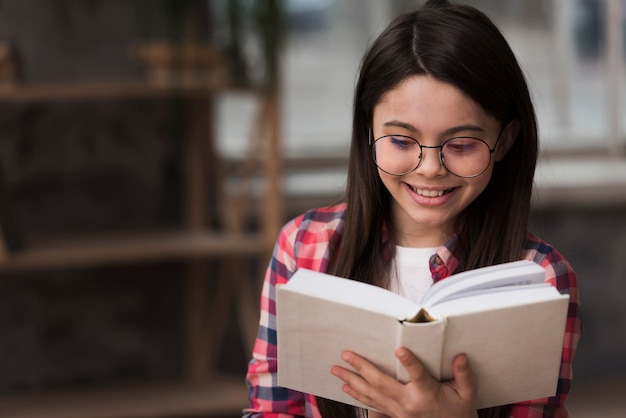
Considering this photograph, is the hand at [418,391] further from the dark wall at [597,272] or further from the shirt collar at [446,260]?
the dark wall at [597,272]

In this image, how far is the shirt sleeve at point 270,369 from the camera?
1364 mm

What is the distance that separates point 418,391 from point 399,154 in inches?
12.0

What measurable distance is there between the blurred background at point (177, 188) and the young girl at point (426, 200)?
52.5 inches

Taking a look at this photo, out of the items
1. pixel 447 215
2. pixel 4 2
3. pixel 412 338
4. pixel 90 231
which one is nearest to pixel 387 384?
pixel 412 338

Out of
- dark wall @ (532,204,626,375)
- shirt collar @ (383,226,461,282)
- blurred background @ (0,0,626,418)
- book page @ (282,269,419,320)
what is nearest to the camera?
book page @ (282,269,419,320)

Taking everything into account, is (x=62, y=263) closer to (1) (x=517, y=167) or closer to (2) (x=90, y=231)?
(2) (x=90, y=231)

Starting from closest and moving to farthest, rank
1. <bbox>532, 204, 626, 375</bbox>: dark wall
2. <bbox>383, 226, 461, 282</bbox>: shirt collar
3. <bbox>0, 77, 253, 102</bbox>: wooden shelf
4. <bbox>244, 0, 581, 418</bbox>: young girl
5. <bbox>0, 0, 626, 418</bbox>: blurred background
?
1. <bbox>244, 0, 581, 418</bbox>: young girl
2. <bbox>383, 226, 461, 282</bbox>: shirt collar
3. <bbox>0, 77, 253, 102</bbox>: wooden shelf
4. <bbox>0, 0, 626, 418</bbox>: blurred background
5. <bbox>532, 204, 626, 375</bbox>: dark wall

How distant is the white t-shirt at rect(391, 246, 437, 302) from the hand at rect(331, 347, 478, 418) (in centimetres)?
21

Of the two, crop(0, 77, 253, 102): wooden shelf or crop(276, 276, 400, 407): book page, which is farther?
crop(0, 77, 253, 102): wooden shelf

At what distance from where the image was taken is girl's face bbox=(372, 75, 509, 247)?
1188 millimetres

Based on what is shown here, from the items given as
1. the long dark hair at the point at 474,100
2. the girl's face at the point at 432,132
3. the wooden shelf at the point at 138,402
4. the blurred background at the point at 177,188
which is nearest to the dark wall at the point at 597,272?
the blurred background at the point at 177,188

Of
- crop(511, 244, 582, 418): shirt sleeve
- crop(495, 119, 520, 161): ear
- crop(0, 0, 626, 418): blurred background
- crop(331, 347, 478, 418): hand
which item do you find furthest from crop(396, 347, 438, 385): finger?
crop(0, 0, 626, 418): blurred background

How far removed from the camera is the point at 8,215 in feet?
8.55

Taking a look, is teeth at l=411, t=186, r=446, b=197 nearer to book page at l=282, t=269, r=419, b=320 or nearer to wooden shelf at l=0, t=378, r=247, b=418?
book page at l=282, t=269, r=419, b=320
